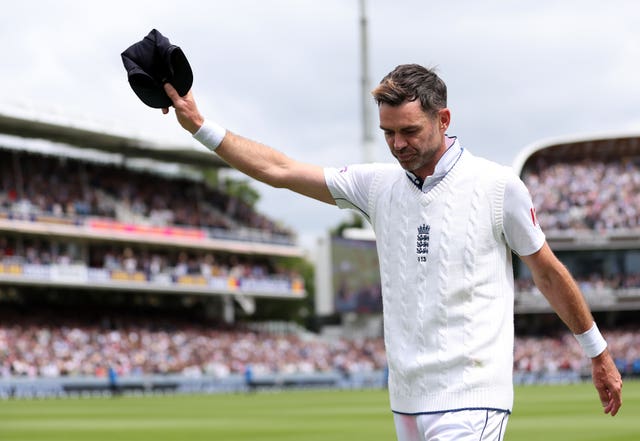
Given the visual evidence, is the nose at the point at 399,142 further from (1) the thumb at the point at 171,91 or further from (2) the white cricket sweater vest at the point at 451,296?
(1) the thumb at the point at 171,91

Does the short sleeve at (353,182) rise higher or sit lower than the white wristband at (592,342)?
higher

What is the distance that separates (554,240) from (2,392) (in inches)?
1310

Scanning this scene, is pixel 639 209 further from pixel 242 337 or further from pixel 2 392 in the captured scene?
pixel 2 392

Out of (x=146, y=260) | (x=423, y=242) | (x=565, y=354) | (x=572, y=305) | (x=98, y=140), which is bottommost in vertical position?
(x=565, y=354)

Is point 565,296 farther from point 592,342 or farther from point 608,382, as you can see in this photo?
point 608,382

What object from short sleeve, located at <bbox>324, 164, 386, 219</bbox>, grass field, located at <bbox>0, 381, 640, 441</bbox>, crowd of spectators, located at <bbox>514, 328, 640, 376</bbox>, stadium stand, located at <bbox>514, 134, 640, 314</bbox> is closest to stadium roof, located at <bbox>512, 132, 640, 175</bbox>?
stadium stand, located at <bbox>514, 134, 640, 314</bbox>

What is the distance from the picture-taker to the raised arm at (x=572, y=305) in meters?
4.32

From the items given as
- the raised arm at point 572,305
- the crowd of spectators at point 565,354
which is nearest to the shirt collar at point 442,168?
the raised arm at point 572,305

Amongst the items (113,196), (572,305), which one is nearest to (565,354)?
(113,196)

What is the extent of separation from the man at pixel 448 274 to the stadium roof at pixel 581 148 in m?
60.1

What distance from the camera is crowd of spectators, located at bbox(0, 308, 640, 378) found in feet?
129

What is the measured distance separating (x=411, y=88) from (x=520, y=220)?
0.67 metres

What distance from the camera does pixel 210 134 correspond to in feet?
15.0

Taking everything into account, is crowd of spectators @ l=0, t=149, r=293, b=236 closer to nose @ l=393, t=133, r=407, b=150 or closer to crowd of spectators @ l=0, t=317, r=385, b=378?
crowd of spectators @ l=0, t=317, r=385, b=378
